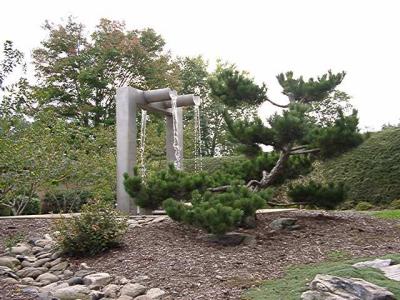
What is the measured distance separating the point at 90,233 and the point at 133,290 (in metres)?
1.38

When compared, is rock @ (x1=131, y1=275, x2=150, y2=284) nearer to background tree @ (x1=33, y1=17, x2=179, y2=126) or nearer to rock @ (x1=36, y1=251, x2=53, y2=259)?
rock @ (x1=36, y1=251, x2=53, y2=259)

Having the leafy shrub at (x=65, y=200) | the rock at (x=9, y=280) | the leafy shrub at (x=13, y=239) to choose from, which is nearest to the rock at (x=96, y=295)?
the rock at (x=9, y=280)

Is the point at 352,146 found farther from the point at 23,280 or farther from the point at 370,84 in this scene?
the point at 370,84

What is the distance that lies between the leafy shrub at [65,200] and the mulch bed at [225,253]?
4.76m

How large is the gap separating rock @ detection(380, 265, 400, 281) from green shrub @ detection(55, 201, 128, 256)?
9.10 feet

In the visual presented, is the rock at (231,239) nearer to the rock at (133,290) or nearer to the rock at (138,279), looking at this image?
the rock at (138,279)

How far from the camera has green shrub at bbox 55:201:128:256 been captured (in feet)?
16.8

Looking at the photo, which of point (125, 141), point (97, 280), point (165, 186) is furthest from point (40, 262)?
point (125, 141)

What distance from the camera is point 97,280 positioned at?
4.24 meters

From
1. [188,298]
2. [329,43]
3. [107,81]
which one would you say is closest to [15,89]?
[188,298]

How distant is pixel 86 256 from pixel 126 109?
2.71m

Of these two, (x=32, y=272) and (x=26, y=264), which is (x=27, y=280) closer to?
(x=32, y=272)

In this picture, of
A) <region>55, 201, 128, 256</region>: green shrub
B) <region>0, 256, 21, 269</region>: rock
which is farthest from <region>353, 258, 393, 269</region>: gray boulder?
<region>0, 256, 21, 269</region>: rock

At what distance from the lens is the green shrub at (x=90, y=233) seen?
5113 millimetres
